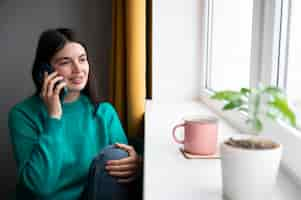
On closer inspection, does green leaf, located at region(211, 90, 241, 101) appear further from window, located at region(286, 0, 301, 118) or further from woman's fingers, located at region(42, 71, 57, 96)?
woman's fingers, located at region(42, 71, 57, 96)

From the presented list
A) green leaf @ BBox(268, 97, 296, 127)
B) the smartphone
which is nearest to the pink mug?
green leaf @ BBox(268, 97, 296, 127)

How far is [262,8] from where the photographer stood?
3.35ft

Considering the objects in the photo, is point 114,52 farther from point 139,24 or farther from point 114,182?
point 114,182

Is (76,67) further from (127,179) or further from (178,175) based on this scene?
(178,175)

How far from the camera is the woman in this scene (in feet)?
3.66

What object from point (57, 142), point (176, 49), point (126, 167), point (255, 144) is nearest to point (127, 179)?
point (126, 167)

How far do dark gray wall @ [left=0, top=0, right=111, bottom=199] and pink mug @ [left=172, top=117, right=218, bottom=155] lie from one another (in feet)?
4.52

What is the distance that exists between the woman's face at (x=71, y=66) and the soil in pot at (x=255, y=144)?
80cm

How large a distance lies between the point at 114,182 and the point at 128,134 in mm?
667

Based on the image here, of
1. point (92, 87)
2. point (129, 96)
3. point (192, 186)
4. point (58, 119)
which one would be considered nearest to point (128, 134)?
point (129, 96)

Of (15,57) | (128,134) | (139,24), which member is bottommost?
(128,134)

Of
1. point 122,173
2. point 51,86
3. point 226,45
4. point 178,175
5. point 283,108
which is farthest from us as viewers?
point 226,45

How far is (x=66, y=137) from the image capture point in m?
1.34

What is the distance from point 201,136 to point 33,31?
1576mm
